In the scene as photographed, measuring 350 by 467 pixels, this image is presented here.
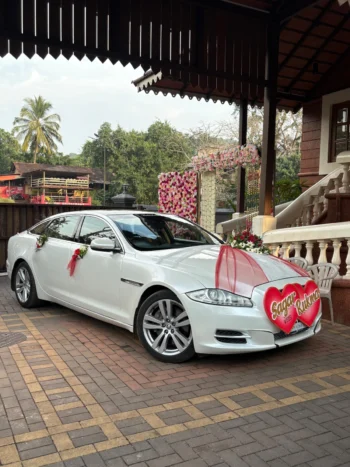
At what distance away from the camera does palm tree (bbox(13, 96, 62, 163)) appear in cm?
7125

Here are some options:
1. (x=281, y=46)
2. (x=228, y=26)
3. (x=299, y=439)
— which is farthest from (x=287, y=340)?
(x=281, y=46)

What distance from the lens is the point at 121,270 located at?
4.74 meters

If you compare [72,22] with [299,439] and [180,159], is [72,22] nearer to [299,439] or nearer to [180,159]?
[299,439]

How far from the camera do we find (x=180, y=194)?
9039mm

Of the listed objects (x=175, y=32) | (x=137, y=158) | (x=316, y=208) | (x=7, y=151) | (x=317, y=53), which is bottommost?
(x=316, y=208)

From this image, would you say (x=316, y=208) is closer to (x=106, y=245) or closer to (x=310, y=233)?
(x=310, y=233)

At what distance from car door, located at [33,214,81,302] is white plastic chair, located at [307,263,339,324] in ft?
11.0

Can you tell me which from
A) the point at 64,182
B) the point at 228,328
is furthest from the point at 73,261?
the point at 64,182

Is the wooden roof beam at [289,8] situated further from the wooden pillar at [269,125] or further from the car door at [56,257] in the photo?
the car door at [56,257]

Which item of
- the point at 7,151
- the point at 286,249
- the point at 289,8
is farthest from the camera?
the point at 7,151

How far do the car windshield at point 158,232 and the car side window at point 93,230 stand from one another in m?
0.13

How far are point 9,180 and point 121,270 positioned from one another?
2617 inches

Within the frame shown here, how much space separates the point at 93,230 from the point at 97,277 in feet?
2.34

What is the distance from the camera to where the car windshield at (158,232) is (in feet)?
16.6
